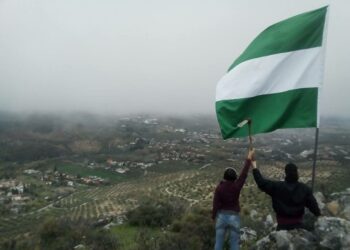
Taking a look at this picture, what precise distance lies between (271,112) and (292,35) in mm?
1358

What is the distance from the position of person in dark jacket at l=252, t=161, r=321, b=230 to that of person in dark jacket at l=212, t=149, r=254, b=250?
1.83ft

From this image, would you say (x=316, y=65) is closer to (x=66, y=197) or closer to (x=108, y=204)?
(x=108, y=204)

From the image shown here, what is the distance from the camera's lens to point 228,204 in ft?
24.3

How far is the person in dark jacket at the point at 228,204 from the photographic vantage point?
7.29 m

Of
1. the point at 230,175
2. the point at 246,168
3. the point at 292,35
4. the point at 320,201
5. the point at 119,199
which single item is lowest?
the point at 119,199

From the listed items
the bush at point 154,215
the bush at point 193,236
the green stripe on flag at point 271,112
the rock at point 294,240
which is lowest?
the bush at point 154,215

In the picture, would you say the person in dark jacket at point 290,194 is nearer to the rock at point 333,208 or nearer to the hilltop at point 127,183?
the rock at point 333,208

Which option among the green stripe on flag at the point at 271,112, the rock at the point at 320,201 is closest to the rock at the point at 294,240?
the green stripe on flag at the point at 271,112

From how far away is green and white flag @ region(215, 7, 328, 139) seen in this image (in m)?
7.29

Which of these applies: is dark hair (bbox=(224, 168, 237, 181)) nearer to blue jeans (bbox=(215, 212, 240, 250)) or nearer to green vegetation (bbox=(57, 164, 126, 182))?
blue jeans (bbox=(215, 212, 240, 250))

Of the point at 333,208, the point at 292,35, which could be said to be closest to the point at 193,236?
the point at 333,208

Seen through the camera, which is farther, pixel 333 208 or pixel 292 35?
pixel 333 208

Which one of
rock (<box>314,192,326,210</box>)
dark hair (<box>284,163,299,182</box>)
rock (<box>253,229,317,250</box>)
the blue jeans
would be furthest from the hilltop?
dark hair (<box>284,163,299,182</box>)

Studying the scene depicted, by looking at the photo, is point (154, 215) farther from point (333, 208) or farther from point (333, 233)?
point (333, 233)
